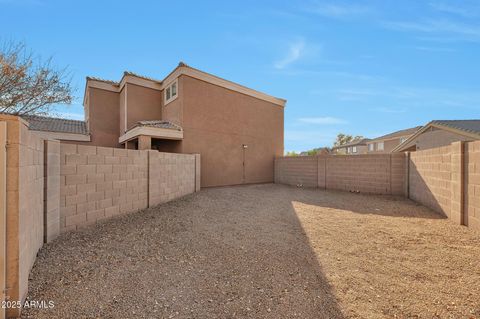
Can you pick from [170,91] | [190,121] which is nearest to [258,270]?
[190,121]

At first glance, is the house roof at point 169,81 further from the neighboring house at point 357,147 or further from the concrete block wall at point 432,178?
the neighboring house at point 357,147

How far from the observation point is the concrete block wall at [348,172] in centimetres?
1077

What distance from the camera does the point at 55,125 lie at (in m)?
14.4

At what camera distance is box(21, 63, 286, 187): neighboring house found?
11.9 meters

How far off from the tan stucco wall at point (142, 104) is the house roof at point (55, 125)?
343 cm

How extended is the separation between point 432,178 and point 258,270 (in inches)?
294

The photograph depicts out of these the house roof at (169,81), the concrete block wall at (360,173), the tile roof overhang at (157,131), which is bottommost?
the concrete block wall at (360,173)

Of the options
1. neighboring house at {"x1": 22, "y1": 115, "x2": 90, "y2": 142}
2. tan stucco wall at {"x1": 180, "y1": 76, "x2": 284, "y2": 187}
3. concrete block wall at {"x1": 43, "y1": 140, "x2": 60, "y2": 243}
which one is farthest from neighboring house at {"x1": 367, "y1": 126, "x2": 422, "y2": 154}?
concrete block wall at {"x1": 43, "y1": 140, "x2": 60, "y2": 243}

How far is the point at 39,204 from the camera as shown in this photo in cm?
366

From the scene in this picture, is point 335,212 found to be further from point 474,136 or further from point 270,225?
point 474,136

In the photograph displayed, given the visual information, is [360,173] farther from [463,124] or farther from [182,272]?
[463,124]

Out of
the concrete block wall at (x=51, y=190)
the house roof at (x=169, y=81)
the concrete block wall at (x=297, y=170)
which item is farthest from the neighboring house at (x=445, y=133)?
the concrete block wall at (x=51, y=190)

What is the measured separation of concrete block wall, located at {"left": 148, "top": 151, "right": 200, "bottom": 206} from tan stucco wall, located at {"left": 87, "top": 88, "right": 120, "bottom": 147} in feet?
24.5

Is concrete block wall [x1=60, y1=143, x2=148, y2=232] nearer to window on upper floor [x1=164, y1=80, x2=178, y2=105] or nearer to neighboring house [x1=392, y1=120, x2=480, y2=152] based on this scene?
window on upper floor [x1=164, y1=80, x2=178, y2=105]
